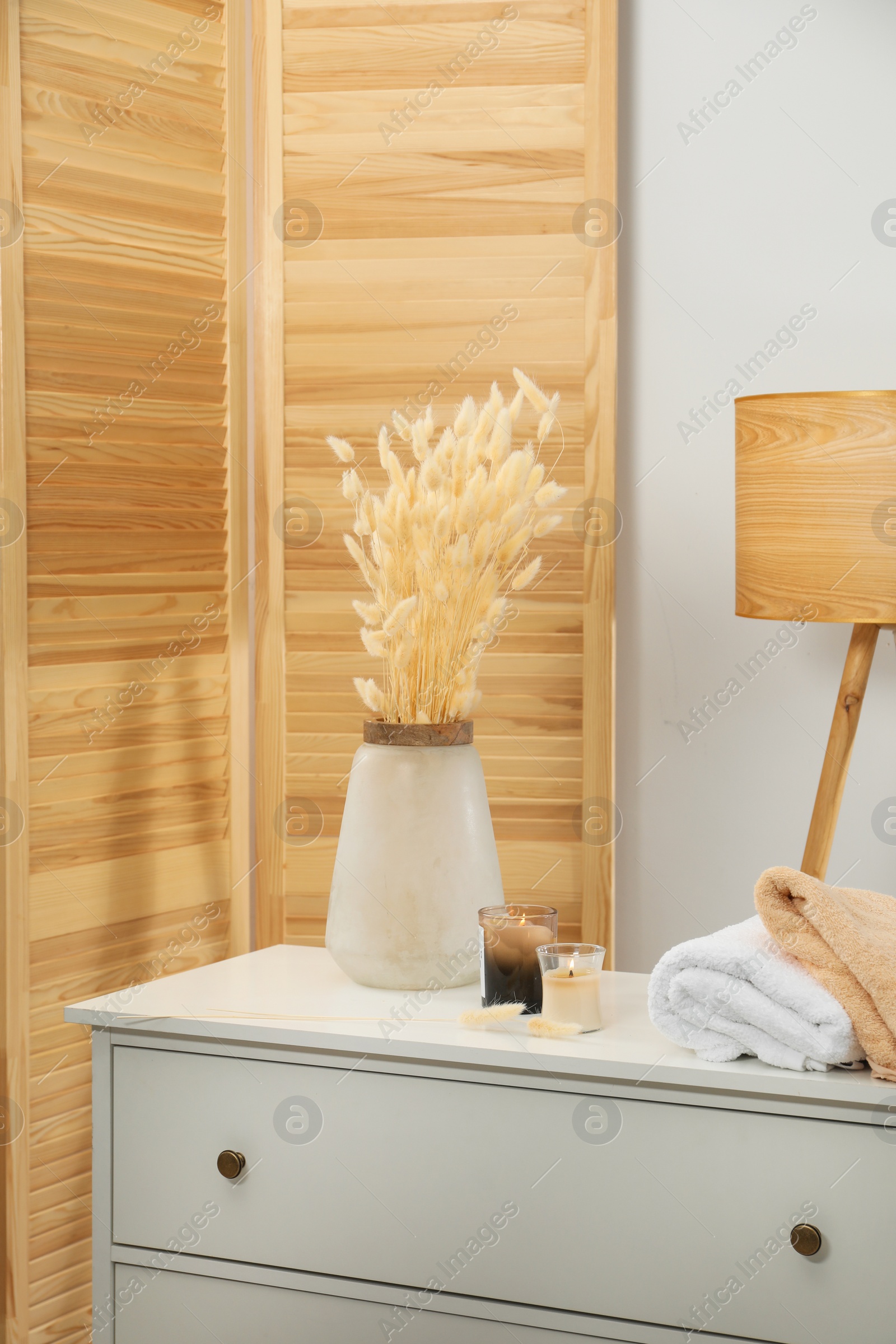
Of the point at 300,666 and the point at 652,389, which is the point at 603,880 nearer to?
the point at 300,666

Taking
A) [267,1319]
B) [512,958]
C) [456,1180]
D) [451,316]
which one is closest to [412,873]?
[512,958]

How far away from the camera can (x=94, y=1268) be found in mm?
1279

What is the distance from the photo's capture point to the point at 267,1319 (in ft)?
4.03

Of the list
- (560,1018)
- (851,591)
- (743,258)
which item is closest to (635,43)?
(743,258)

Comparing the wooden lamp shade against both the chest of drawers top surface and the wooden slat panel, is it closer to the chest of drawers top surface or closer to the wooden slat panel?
the chest of drawers top surface

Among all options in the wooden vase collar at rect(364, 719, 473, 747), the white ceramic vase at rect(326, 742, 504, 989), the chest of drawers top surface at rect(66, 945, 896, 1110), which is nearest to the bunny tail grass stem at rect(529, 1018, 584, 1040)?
the chest of drawers top surface at rect(66, 945, 896, 1110)

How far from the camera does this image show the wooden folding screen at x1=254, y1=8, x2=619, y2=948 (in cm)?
169

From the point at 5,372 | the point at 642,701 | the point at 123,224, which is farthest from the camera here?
the point at 642,701

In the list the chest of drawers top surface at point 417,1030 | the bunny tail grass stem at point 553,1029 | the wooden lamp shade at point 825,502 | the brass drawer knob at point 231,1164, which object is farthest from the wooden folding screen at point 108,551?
the wooden lamp shade at point 825,502

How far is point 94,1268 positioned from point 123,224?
4.09 ft

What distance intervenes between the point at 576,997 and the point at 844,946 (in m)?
0.25

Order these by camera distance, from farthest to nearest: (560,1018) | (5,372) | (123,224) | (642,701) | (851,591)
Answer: (642,701), (123,224), (5,372), (851,591), (560,1018)

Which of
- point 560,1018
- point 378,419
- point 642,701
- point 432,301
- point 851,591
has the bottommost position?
point 560,1018

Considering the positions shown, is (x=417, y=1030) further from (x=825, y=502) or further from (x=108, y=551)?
(x=108, y=551)
